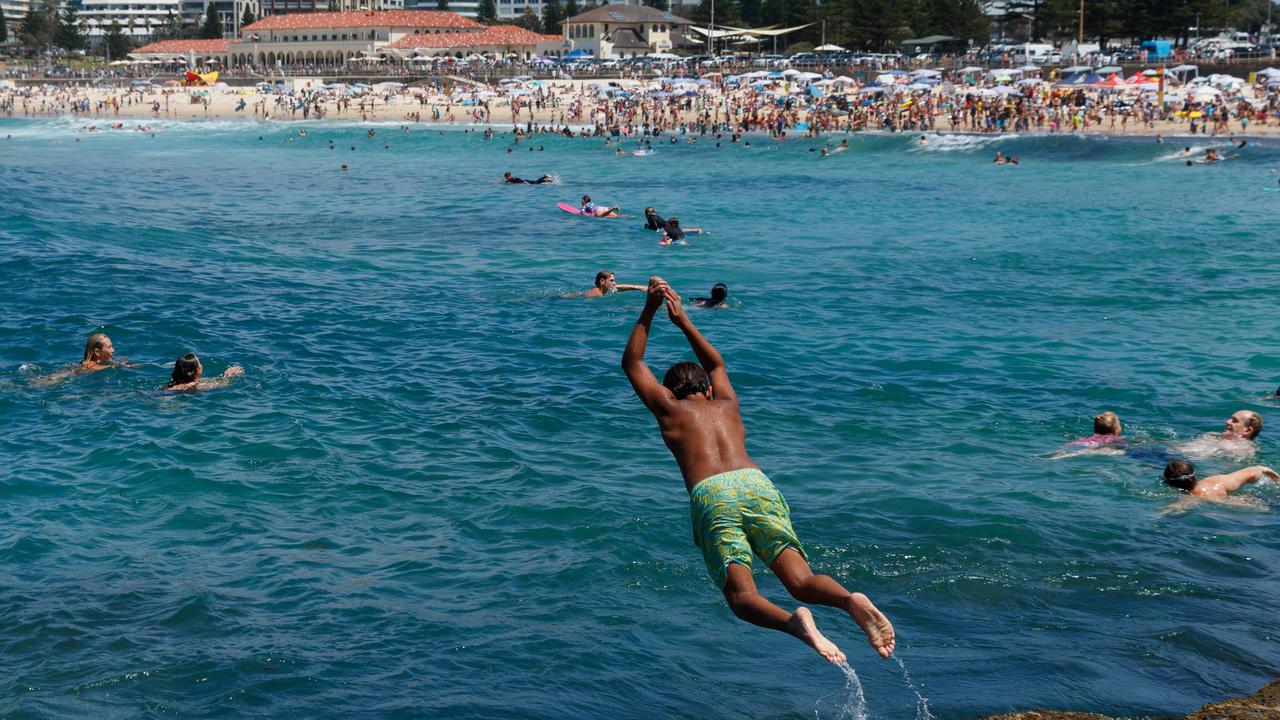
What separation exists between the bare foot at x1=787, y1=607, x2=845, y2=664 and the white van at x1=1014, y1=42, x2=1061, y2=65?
261 feet

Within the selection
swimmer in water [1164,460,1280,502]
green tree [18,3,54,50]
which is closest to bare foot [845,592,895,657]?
swimmer in water [1164,460,1280,502]

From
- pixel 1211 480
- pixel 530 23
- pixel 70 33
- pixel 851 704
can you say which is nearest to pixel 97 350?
pixel 851 704

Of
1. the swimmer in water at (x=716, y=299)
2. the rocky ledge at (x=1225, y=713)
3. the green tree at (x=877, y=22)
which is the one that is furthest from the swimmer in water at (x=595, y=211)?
the green tree at (x=877, y=22)

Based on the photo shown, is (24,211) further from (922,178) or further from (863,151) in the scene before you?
(863,151)

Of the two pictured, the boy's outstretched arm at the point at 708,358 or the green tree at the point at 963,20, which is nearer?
the boy's outstretched arm at the point at 708,358

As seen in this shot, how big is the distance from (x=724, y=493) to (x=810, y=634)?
920 millimetres

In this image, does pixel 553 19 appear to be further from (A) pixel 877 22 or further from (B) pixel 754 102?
(B) pixel 754 102

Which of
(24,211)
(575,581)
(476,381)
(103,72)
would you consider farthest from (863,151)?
(103,72)

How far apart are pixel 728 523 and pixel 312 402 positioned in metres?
9.52

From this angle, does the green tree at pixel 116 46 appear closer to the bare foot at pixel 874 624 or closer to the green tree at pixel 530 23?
the green tree at pixel 530 23

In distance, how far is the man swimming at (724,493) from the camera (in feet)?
19.6

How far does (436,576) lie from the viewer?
9.66 metres

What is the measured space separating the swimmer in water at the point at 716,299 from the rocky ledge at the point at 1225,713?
13154 mm

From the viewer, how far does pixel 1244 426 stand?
1256cm
